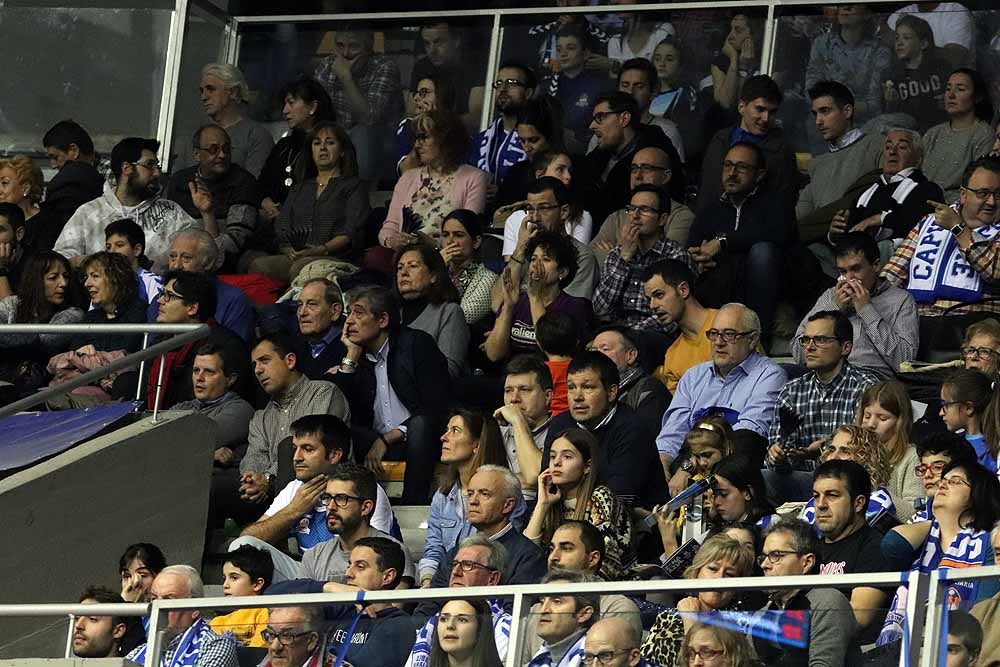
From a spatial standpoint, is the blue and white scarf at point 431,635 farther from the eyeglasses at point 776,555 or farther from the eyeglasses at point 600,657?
the eyeglasses at point 776,555

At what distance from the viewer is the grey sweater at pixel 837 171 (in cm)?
1334

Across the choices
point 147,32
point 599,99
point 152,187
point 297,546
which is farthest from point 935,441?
point 147,32

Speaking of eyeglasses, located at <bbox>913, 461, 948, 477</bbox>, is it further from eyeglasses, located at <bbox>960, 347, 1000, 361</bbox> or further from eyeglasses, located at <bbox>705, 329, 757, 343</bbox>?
eyeglasses, located at <bbox>705, 329, 757, 343</bbox>

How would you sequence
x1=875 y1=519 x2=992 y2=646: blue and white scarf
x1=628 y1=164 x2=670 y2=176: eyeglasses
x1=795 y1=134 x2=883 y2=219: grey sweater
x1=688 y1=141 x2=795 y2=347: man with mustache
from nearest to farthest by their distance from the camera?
x1=875 y1=519 x2=992 y2=646: blue and white scarf
x1=688 y1=141 x2=795 y2=347: man with mustache
x1=628 y1=164 x2=670 y2=176: eyeglasses
x1=795 y1=134 x2=883 y2=219: grey sweater

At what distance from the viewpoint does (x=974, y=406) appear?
33.4 feet

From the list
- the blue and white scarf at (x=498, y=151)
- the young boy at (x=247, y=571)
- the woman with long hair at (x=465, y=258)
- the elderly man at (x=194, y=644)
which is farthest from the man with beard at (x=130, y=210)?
the elderly man at (x=194, y=644)

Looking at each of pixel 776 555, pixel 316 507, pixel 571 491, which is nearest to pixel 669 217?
pixel 316 507

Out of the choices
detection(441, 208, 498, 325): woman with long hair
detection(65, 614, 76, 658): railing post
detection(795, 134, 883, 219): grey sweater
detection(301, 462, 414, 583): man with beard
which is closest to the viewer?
detection(65, 614, 76, 658): railing post

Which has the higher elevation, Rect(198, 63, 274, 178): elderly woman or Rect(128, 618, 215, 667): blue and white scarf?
Rect(198, 63, 274, 178): elderly woman

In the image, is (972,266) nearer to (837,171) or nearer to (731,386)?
(731,386)

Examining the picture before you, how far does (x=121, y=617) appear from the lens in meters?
9.07

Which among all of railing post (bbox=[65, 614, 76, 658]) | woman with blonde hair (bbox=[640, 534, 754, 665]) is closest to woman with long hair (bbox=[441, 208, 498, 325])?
railing post (bbox=[65, 614, 76, 658])

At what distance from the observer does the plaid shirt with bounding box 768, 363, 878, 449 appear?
10.9 m

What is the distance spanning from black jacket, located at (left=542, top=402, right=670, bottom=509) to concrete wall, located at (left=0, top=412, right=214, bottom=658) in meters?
1.83
